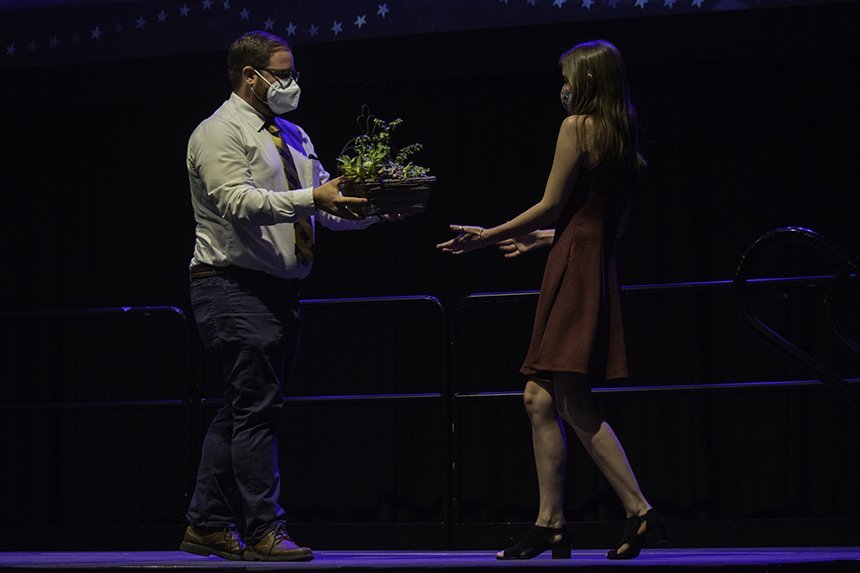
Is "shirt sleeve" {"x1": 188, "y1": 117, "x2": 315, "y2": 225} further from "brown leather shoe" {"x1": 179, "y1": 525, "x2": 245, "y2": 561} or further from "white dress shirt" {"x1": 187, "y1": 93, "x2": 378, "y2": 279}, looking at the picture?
"brown leather shoe" {"x1": 179, "y1": 525, "x2": 245, "y2": 561}

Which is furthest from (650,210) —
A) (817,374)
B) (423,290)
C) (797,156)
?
(817,374)

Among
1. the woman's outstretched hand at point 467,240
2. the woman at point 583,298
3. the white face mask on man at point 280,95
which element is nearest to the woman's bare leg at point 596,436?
the woman at point 583,298

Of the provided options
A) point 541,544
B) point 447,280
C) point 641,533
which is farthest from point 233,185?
point 447,280

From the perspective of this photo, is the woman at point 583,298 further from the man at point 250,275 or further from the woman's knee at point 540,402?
the man at point 250,275

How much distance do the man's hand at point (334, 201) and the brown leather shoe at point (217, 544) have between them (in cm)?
A: 90

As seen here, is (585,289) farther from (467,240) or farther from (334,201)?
(334,201)

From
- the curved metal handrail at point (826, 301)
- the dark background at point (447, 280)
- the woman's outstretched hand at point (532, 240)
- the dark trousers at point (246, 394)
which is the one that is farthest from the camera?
the dark background at point (447, 280)

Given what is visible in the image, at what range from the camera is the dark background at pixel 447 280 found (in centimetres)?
504

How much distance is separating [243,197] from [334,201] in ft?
0.76

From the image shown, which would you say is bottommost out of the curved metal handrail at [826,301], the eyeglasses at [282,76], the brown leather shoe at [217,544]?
the brown leather shoe at [217,544]

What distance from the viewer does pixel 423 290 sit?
546cm

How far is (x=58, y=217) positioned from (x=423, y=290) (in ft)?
6.61

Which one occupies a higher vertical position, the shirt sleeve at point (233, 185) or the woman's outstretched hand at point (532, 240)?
the shirt sleeve at point (233, 185)

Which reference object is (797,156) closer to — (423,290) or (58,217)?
(423,290)
